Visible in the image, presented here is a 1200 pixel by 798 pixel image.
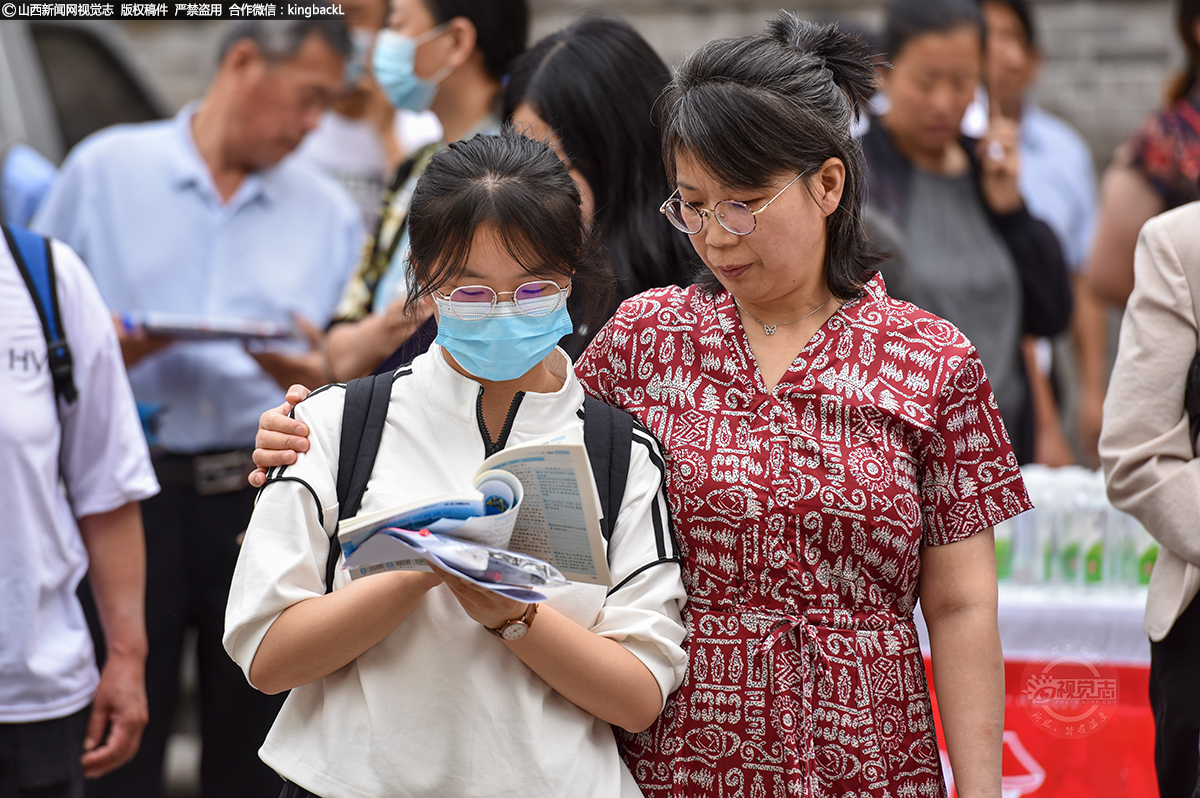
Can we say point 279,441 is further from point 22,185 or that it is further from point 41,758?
point 22,185

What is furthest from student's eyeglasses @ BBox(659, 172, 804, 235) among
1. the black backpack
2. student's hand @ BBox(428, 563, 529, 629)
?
student's hand @ BBox(428, 563, 529, 629)

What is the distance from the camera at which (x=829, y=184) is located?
2.08 m

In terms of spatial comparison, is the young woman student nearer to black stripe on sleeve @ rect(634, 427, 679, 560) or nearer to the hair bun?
black stripe on sleeve @ rect(634, 427, 679, 560)

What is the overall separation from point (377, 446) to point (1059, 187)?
189 inches

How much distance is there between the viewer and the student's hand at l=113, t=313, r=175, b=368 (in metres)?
3.49

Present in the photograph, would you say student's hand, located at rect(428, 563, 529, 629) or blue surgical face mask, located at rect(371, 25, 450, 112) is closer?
student's hand, located at rect(428, 563, 529, 629)

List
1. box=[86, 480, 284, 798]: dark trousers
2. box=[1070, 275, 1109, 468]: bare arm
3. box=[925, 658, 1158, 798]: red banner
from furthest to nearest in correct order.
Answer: box=[1070, 275, 1109, 468]: bare arm < box=[86, 480, 284, 798]: dark trousers < box=[925, 658, 1158, 798]: red banner

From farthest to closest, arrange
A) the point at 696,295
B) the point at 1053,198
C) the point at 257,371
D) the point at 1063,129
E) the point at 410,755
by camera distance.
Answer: the point at 1063,129 < the point at 1053,198 < the point at 257,371 < the point at 696,295 < the point at 410,755

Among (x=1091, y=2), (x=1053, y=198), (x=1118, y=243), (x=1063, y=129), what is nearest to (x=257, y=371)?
(x=1118, y=243)

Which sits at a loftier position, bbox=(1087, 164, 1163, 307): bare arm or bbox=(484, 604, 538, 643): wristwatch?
bbox=(484, 604, 538, 643): wristwatch

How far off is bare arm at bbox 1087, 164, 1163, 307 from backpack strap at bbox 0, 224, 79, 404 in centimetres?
368

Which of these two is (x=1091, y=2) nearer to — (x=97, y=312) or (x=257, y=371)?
(x=257, y=371)

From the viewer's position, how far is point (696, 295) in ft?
7.30

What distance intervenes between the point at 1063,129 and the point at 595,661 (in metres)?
5.46
